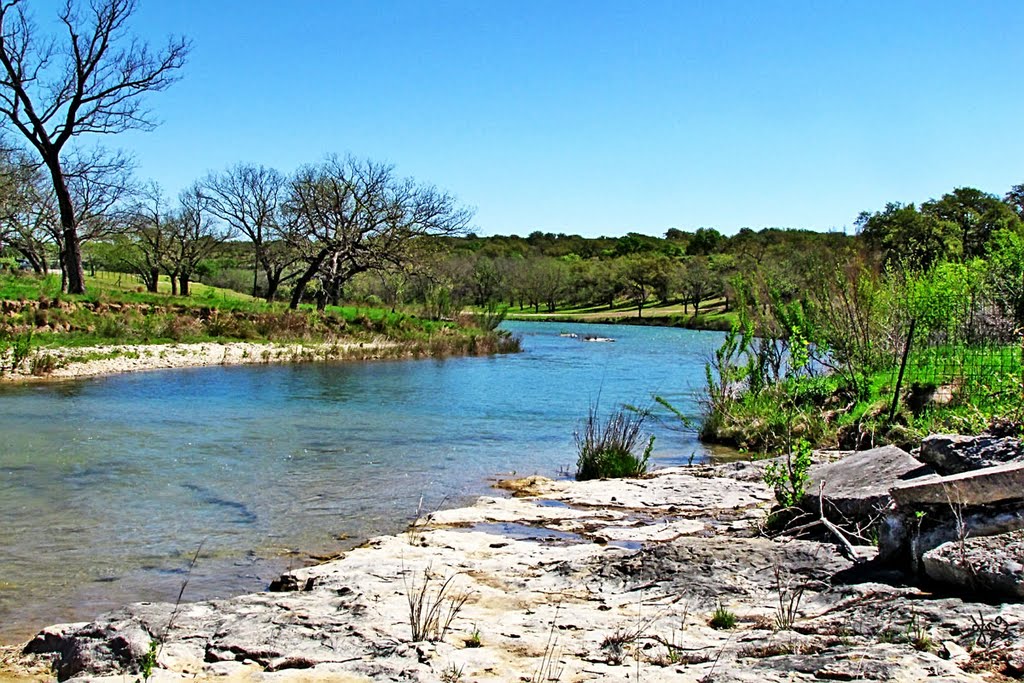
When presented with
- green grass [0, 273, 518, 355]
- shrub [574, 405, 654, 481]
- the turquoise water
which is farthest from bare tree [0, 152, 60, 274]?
shrub [574, 405, 654, 481]

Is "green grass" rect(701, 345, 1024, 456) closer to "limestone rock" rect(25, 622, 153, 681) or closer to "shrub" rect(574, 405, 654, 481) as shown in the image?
"shrub" rect(574, 405, 654, 481)

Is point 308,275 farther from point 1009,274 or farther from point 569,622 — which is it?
point 569,622

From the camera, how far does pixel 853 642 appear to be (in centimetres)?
446

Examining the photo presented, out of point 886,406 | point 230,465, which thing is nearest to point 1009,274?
point 886,406

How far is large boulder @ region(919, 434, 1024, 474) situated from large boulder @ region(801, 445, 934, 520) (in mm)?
132

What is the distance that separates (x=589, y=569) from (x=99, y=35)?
31.1 meters

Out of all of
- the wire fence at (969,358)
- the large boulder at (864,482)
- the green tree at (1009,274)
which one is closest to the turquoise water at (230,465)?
the wire fence at (969,358)

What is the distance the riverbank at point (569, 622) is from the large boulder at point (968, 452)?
95 centimetres

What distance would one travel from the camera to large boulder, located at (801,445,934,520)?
6488 millimetres

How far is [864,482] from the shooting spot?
6840 millimetres

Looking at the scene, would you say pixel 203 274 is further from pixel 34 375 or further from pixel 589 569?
pixel 589 569

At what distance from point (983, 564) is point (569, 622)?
7.71ft

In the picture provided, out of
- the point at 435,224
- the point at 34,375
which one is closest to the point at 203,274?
the point at 435,224

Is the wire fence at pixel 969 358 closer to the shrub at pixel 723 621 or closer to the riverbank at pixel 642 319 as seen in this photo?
the shrub at pixel 723 621
